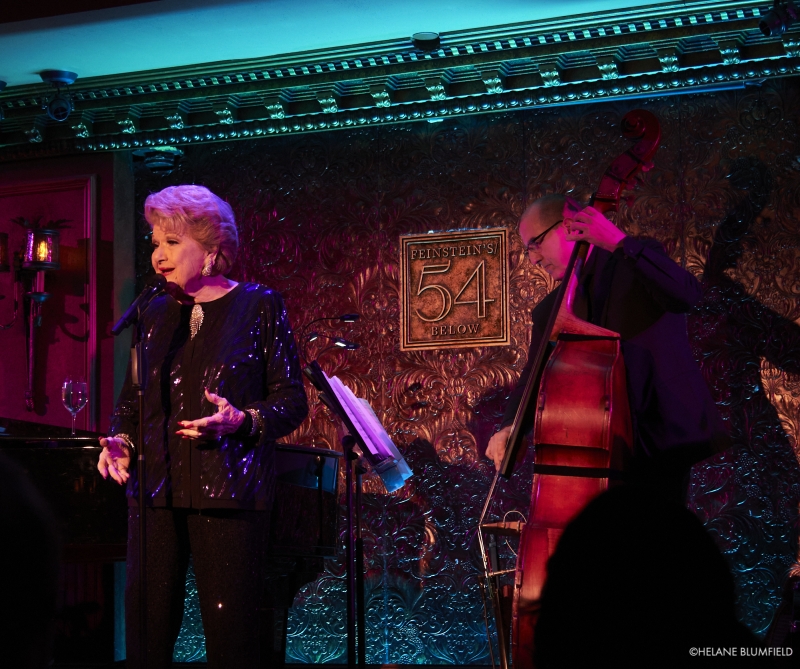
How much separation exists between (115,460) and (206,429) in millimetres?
353

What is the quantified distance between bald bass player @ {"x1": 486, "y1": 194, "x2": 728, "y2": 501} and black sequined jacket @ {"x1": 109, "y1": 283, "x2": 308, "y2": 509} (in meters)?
0.79

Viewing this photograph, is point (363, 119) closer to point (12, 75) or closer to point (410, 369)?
point (410, 369)

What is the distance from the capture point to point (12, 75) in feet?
15.6

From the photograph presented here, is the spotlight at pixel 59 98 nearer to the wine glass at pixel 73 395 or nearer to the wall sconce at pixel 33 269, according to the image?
the wall sconce at pixel 33 269

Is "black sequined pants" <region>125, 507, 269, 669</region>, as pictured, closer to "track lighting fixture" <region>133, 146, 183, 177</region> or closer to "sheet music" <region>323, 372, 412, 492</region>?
"sheet music" <region>323, 372, 412, 492</region>

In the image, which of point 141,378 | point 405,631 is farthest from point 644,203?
point 141,378

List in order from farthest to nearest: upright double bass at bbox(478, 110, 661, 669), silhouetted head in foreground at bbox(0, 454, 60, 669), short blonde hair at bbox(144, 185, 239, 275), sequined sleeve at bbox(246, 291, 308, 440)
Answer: short blonde hair at bbox(144, 185, 239, 275) < sequined sleeve at bbox(246, 291, 308, 440) < upright double bass at bbox(478, 110, 661, 669) < silhouetted head in foreground at bbox(0, 454, 60, 669)

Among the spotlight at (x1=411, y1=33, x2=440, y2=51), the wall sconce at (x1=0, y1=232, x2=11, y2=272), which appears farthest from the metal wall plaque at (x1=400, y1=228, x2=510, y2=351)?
the wall sconce at (x1=0, y1=232, x2=11, y2=272)

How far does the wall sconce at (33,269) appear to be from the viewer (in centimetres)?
512

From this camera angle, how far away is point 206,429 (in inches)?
106

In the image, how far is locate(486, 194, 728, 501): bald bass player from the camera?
3.09 m

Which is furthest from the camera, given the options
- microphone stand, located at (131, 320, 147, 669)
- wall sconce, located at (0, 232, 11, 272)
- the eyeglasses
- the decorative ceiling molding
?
wall sconce, located at (0, 232, 11, 272)

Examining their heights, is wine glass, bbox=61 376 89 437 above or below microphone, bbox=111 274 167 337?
below

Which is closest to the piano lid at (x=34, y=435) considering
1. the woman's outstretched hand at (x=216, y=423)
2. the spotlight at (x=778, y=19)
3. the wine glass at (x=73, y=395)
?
the wine glass at (x=73, y=395)
